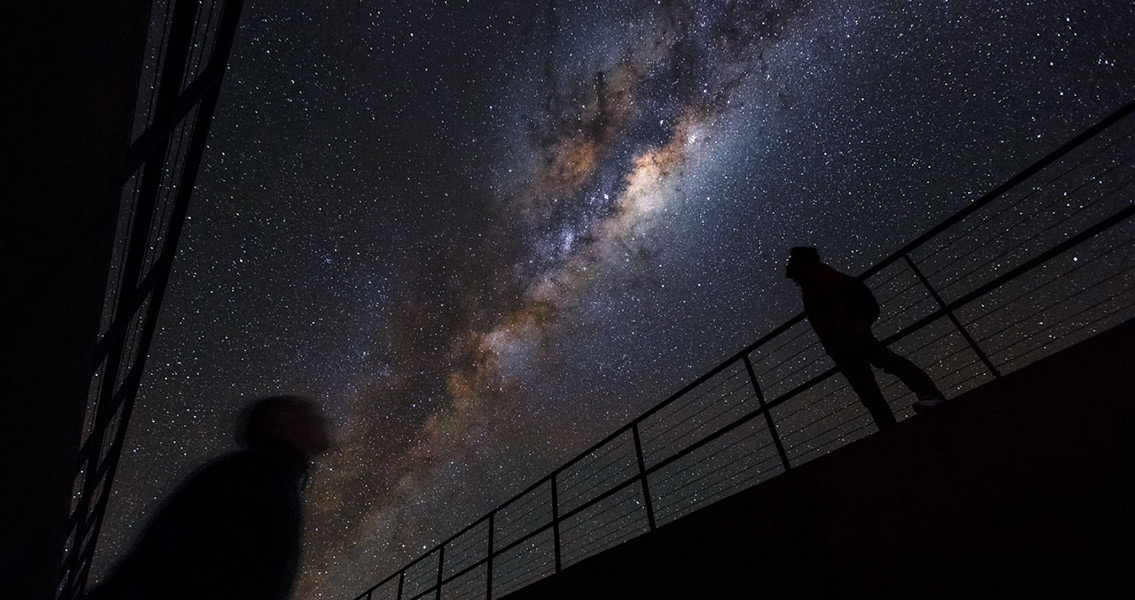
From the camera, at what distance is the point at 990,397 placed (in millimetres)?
2572

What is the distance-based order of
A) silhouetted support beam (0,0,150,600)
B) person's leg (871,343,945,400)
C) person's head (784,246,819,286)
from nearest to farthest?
silhouetted support beam (0,0,150,600) → person's leg (871,343,945,400) → person's head (784,246,819,286)

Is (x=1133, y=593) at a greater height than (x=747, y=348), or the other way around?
(x=747, y=348)

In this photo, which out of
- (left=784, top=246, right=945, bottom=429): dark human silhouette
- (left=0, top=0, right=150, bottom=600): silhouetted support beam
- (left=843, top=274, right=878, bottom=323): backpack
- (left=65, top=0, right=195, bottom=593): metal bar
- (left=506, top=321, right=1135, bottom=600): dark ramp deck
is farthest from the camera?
(left=843, top=274, right=878, bottom=323): backpack

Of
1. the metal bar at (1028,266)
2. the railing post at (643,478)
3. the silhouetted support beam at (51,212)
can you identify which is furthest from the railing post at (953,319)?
the silhouetted support beam at (51,212)

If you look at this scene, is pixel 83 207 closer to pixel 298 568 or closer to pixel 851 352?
pixel 298 568

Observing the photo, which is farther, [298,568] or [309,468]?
[309,468]

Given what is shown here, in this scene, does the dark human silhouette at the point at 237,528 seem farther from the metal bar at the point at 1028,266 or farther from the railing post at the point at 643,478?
the metal bar at the point at 1028,266

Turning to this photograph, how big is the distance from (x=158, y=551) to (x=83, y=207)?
111 inches

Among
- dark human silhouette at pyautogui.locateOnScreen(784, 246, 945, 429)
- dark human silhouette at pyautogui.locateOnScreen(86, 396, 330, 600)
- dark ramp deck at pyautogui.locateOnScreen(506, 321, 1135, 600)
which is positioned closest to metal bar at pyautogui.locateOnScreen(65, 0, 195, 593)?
dark human silhouette at pyautogui.locateOnScreen(86, 396, 330, 600)

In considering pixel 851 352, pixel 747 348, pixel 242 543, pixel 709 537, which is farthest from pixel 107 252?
pixel 851 352

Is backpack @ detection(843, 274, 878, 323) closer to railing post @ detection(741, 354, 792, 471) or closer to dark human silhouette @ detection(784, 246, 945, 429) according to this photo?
dark human silhouette @ detection(784, 246, 945, 429)

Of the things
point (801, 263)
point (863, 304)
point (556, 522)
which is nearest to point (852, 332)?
point (863, 304)

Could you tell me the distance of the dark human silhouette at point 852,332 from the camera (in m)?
3.54

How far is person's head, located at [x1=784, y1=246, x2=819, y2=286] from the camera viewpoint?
452cm
